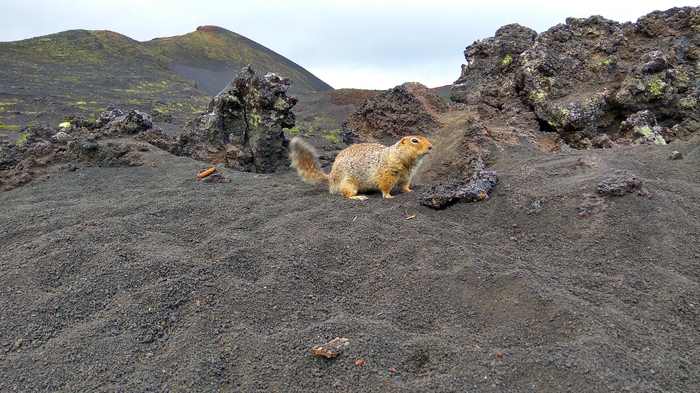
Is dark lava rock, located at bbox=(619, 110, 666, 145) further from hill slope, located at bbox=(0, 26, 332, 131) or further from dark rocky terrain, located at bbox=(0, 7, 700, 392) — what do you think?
hill slope, located at bbox=(0, 26, 332, 131)

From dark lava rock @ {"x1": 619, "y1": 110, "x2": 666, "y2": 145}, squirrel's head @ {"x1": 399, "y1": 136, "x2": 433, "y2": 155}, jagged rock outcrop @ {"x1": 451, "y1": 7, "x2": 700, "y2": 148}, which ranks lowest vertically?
squirrel's head @ {"x1": 399, "y1": 136, "x2": 433, "y2": 155}

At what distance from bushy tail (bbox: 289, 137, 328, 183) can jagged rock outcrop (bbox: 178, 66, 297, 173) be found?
158 cm

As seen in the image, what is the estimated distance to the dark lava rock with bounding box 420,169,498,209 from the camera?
5523 mm

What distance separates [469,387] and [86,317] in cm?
283

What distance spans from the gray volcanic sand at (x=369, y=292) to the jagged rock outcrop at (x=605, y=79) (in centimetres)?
265

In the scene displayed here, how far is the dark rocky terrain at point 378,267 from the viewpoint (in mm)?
2904

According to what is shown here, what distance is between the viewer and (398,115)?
1039 cm

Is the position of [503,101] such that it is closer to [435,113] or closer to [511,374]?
[435,113]

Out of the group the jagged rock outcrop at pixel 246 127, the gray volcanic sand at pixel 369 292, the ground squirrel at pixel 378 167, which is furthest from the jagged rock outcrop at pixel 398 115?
the gray volcanic sand at pixel 369 292

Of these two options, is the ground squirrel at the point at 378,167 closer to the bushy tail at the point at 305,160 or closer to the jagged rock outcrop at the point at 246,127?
the bushy tail at the point at 305,160

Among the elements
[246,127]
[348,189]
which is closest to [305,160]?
[348,189]

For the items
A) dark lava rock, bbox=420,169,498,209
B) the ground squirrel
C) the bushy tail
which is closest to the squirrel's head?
the ground squirrel

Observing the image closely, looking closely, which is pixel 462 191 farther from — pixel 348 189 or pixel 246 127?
pixel 246 127

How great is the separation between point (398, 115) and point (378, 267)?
6.74m
